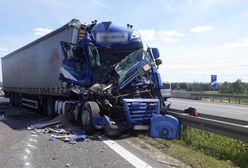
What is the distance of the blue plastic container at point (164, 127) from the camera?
804 centimetres

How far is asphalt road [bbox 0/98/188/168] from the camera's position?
234 inches

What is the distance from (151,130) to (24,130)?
415 centimetres

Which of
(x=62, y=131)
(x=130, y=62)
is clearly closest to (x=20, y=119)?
(x=62, y=131)

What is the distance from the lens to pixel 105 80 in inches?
411

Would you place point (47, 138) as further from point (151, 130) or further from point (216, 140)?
point (216, 140)

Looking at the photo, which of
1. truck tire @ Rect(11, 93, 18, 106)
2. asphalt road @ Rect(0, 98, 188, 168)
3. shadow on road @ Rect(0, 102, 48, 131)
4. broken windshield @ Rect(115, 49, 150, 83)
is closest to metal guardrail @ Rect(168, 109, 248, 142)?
asphalt road @ Rect(0, 98, 188, 168)

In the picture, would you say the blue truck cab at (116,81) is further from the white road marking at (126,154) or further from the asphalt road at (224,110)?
the asphalt road at (224,110)

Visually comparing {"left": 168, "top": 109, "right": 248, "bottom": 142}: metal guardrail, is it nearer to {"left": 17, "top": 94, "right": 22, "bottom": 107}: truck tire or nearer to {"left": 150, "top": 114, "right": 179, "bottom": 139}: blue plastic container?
{"left": 150, "top": 114, "right": 179, "bottom": 139}: blue plastic container

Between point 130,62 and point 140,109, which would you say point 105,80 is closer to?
point 130,62

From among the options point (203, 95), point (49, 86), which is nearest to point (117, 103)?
point (49, 86)

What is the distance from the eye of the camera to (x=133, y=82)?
32.2 feet

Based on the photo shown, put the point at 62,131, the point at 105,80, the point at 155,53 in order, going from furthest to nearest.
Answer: the point at 155,53 → the point at 105,80 → the point at 62,131

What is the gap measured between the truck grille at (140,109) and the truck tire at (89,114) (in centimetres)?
93

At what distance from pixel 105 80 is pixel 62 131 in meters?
2.01
